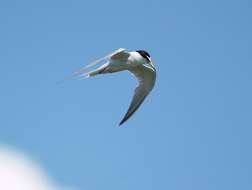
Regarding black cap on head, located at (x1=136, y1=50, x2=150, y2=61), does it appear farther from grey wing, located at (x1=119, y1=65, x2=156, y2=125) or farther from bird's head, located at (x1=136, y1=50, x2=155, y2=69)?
grey wing, located at (x1=119, y1=65, x2=156, y2=125)

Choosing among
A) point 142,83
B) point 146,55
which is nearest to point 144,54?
point 146,55

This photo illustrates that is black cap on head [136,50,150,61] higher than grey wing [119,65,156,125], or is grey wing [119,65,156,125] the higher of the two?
black cap on head [136,50,150,61]

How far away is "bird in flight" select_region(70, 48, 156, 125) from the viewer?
15.5 metres

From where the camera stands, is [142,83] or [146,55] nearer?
[146,55]

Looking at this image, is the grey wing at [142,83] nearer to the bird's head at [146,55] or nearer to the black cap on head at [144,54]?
the bird's head at [146,55]

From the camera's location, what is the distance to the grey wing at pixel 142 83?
17.0 meters

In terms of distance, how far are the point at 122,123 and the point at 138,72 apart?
5.13 ft

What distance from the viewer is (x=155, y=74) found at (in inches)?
675

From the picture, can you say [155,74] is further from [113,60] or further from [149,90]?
[113,60]

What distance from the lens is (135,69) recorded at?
56.7 ft

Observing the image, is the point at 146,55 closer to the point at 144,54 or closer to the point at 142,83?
the point at 144,54

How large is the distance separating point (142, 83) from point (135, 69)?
1.38ft

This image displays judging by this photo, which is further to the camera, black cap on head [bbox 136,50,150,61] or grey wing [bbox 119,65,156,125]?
grey wing [bbox 119,65,156,125]

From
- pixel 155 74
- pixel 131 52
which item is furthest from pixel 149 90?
pixel 131 52
